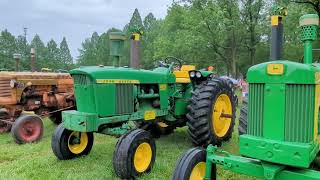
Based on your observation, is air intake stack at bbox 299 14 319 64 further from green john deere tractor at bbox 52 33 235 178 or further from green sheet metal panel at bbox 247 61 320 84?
green john deere tractor at bbox 52 33 235 178

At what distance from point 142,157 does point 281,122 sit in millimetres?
2346

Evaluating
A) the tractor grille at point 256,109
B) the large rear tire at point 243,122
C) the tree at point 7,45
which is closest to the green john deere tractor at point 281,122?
the tractor grille at point 256,109

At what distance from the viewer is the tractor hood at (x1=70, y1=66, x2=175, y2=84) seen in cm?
526

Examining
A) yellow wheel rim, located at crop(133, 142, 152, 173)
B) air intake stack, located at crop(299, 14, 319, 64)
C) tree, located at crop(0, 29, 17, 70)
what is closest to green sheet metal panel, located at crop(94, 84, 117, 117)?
yellow wheel rim, located at crop(133, 142, 152, 173)

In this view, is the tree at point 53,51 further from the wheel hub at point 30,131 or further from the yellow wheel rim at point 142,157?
the yellow wheel rim at point 142,157

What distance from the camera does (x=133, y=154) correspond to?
491 centimetres

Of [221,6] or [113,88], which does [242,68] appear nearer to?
[221,6]

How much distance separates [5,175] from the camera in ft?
17.0

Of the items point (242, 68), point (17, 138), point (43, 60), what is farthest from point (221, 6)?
point (43, 60)

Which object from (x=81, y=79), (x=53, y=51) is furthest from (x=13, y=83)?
(x=53, y=51)

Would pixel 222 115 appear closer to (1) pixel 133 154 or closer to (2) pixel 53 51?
(1) pixel 133 154

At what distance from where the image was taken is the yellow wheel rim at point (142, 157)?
505 cm

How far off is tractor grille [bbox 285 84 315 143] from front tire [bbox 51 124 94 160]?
11.8ft

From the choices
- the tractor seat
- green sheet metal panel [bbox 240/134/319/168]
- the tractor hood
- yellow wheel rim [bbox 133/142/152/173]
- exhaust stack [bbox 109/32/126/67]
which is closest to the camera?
green sheet metal panel [bbox 240/134/319/168]
